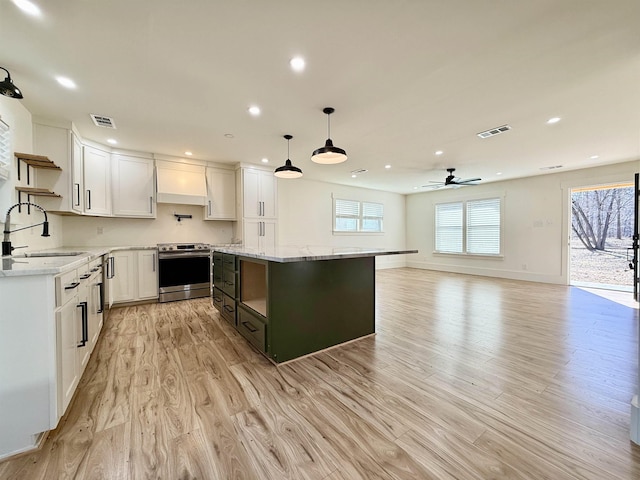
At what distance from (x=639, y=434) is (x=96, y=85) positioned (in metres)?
4.89

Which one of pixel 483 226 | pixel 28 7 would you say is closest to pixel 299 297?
pixel 28 7

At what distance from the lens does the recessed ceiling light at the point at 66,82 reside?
101 inches

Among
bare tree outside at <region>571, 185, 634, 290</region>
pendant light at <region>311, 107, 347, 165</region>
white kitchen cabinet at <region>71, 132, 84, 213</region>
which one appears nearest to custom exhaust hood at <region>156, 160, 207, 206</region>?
white kitchen cabinet at <region>71, 132, 84, 213</region>

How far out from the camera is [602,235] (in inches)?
240

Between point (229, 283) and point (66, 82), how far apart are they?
2.57 m

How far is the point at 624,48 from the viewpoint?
83.4 inches

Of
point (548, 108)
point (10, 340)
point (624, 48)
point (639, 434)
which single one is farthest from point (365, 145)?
point (10, 340)

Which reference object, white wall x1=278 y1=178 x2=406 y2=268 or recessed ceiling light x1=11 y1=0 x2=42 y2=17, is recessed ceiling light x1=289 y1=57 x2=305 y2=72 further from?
white wall x1=278 y1=178 x2=406 y2=268

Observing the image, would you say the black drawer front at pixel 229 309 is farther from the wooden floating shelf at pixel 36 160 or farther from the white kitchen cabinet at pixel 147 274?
the wooden floating shelf at pixel 36 160

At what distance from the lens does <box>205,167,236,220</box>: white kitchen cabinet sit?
211 inches

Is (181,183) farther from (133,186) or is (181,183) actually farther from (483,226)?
(483,226)

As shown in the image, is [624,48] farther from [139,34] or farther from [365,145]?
[139,34]

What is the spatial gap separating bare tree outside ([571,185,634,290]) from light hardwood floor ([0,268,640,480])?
4.00 meters

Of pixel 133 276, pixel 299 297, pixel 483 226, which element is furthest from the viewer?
pixel 483 226
